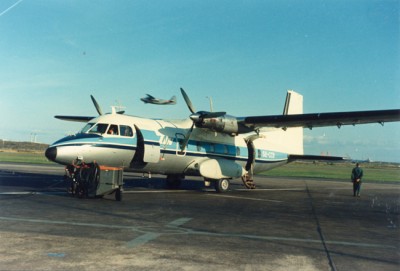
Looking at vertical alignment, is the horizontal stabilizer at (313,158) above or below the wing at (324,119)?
below

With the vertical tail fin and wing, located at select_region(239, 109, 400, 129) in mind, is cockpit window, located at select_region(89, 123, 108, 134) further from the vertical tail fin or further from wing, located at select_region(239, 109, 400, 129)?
the vertical tail fin

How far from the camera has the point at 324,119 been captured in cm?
1862

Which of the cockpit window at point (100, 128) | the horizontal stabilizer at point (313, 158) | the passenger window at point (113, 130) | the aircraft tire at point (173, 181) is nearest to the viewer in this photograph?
the cockpit window at point (100, 128)

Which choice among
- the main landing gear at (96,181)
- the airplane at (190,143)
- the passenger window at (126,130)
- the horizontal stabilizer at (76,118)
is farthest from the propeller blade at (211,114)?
the horizontal stabilizer at (76,118)

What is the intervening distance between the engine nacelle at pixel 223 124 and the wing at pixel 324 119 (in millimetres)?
374

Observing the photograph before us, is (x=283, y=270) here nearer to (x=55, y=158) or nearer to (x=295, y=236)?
(x=295, y=236)

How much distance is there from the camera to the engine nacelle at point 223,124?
746 inches

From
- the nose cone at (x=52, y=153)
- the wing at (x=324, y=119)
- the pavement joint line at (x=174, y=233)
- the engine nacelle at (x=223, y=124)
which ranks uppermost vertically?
the wing at (x=324, y=119)

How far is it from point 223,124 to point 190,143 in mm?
1954

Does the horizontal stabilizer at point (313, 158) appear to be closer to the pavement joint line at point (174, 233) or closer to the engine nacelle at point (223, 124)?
the engine nacelle at point (223, 124)

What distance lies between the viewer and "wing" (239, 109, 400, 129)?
679 inches

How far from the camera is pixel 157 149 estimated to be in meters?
17.4

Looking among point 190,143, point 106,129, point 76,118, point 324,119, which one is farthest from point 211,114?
point 76,118

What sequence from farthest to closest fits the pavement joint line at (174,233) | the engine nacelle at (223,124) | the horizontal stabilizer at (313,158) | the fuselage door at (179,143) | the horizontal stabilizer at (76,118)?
the horizontal stabilizer at (76,118), the horizontal stabilizer at (313,158), the engine nacelle at (223,124), the fuselage door at (179,143), the pavement joint line at (174,233)
